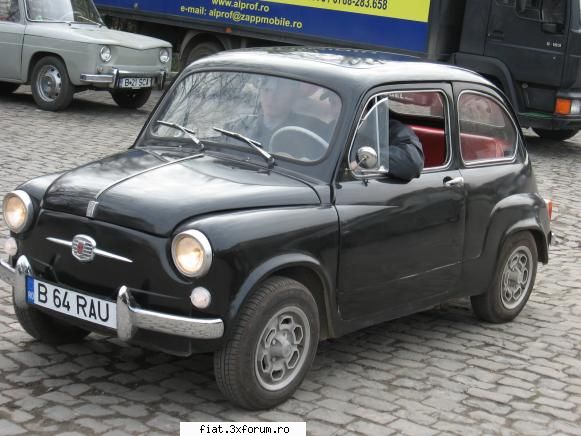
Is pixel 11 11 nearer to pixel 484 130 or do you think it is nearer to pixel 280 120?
pixel 484 130

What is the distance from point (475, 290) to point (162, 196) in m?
2.42

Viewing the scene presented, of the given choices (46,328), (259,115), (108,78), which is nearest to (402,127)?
(259,115)

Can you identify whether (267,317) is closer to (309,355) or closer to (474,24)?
(309,355)

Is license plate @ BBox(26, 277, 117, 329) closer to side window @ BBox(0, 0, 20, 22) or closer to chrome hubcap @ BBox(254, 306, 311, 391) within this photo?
chrome hubcap @ BBox(254, 306, 311, 391)

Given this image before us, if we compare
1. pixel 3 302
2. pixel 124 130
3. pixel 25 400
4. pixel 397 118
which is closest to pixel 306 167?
pixel 397 118

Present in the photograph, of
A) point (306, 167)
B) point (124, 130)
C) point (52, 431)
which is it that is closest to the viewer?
point (52, 431)

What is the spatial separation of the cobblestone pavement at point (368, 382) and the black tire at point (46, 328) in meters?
0.05

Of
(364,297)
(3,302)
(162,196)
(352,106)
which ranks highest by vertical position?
(352,106)

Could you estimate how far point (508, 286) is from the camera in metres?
6.79

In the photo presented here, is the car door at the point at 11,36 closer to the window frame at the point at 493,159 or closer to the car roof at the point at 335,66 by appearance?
the car roof at the point at 335,66

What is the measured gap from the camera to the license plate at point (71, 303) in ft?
15.7

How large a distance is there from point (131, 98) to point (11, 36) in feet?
6.46

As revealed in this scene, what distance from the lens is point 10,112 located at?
14.2 meters

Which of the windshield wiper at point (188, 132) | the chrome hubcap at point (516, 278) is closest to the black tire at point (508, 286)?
the chrome hubcap at point (516, 278)
